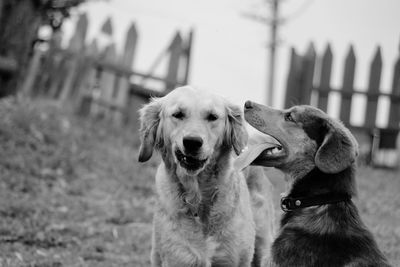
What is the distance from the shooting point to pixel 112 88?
13.4 m

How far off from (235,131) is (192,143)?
0.69 meters

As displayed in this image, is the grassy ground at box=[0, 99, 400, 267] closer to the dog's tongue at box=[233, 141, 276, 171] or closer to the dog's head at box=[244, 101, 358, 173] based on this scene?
the dog's tongue at box=[233, 141, 276, 171]

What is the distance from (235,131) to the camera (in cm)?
539

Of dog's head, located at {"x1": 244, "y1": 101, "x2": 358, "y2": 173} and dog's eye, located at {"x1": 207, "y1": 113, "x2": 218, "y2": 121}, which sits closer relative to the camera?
dog's head, located at {"x1": 244, "y1": 101, "x2": 358, "y2": 173}

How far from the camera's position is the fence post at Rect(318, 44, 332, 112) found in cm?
1366

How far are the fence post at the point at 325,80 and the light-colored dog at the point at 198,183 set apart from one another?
854 centimetres

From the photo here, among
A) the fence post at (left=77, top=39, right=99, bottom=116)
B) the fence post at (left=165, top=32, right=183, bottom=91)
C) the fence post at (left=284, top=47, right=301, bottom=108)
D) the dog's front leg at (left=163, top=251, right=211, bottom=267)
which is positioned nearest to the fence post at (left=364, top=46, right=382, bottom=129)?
the fence post at (left=284, top=47, right=301, bottom=108)

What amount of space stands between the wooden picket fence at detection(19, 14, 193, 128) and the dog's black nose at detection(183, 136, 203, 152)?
8132mm

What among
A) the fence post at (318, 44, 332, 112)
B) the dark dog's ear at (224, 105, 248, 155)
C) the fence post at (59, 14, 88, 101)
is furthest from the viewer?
the fence post at (318, 44, 332, 112)

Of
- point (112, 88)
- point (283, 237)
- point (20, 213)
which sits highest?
point (112, 88)

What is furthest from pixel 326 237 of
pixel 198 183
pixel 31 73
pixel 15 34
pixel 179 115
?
pixel 31 73

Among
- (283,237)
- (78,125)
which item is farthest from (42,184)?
(283,237)

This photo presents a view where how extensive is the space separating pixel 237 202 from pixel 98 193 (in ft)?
15.0

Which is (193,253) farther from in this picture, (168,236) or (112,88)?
(112,88)
